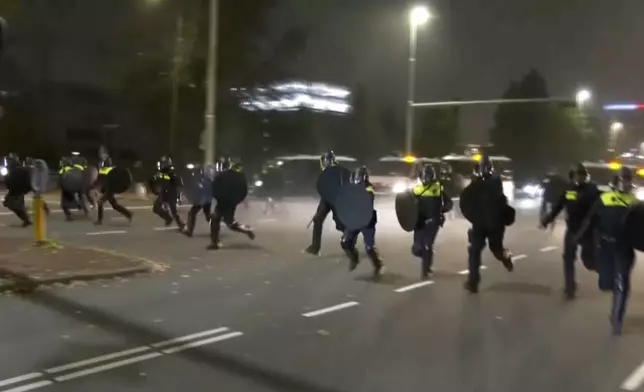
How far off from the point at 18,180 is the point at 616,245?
1376 cm

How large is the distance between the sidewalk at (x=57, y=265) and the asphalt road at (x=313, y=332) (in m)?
0.35

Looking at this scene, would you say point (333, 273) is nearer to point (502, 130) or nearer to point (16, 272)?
point (16, 272)

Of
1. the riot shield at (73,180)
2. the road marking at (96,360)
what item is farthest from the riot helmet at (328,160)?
the riot shield at (73,180)

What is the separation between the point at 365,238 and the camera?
13.2 meters

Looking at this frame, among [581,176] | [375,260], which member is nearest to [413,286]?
[375,260]

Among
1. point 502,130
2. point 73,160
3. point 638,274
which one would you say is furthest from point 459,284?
point 502,130

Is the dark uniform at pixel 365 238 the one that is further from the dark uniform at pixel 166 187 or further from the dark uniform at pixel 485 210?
the dark uniform at pixel 166 187

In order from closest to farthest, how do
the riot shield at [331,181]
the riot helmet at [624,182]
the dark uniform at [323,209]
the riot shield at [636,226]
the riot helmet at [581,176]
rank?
the riot shield at [636,226], the riot helmet at [624,182], the riot helmet at [581,176], the riot shield at [331,181], the dark uniform at [323,209]

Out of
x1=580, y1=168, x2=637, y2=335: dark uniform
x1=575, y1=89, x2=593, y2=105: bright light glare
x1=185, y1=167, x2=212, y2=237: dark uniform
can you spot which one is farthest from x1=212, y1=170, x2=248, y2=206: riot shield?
x1=575, y1=89, x2=593, y2=105: bright light glare

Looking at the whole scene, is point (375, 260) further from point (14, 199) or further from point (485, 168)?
point (14, 199)

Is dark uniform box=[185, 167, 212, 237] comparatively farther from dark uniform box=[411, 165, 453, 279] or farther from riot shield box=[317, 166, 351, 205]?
dark uniform box=[411, 165, 453, 279]

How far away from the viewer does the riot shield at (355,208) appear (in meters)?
13.1

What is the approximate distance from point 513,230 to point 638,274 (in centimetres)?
978

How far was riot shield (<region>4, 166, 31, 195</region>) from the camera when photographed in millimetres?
19266
